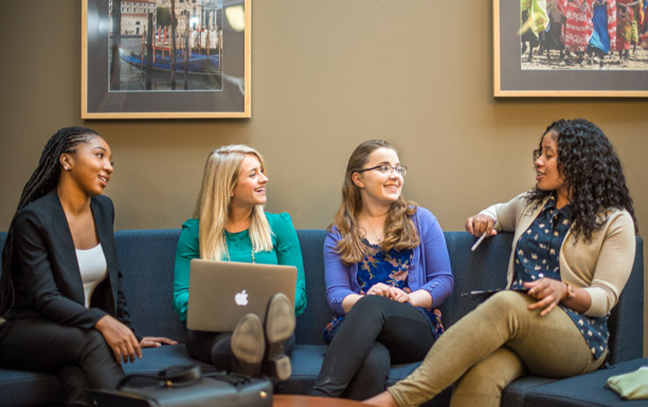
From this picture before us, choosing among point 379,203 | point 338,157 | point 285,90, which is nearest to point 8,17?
point 285,90

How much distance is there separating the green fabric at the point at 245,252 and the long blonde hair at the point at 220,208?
0.03 metres

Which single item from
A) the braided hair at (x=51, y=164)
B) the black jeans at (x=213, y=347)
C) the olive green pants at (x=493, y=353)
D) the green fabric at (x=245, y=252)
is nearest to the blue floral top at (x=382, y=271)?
the green fabric at (x=245, y=252)

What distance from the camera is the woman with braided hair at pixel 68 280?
6.56 ft

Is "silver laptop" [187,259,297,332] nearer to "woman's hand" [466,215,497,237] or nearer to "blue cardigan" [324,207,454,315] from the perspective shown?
"blue cardigan" [324,207,454,315]

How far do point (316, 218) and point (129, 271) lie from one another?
82cm

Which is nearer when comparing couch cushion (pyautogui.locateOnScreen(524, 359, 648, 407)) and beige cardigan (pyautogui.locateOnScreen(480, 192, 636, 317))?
couch cushion (pyautogui.locateOnScreen(524, 359, 648, 407))

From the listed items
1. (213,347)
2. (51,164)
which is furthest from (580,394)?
(51,164)

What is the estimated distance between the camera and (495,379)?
74.7 inches

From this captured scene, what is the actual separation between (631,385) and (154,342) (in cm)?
165

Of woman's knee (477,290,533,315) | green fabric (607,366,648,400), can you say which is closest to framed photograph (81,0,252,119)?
woman's knee (477,290,533,315)

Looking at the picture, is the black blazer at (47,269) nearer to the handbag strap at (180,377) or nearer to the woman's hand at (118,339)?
the woman's hand at (118,339)

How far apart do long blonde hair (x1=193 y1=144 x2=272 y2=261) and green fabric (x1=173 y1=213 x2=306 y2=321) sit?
0.09ft

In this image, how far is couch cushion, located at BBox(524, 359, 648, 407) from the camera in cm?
172

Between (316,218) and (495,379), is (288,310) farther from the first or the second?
(316,218)
